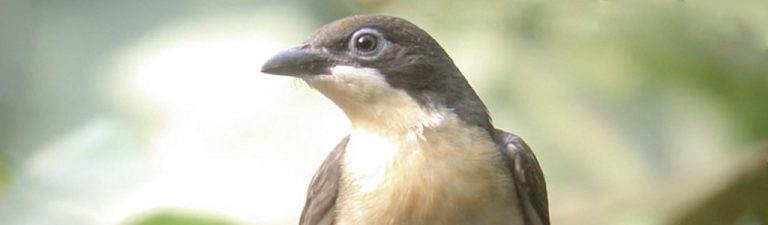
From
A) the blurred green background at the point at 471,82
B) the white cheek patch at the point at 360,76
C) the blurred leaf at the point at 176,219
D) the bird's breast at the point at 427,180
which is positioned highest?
the blurred green background at the point at 471,82

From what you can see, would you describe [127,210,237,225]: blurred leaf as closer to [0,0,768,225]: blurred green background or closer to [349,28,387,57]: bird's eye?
[0,0,768,225]: blurred green background

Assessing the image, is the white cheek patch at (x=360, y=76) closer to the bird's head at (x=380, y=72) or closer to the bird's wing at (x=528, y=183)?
the bird's head at (x=380, y=72)

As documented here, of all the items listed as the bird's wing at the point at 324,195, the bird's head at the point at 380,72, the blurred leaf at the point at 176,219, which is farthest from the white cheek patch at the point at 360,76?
the blurred leaf at the point at 176,219

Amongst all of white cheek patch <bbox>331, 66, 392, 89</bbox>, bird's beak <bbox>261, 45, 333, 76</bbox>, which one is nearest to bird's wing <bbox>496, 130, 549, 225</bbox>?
white cheek patch <bbox>331, 66, 392, 89</bbox>

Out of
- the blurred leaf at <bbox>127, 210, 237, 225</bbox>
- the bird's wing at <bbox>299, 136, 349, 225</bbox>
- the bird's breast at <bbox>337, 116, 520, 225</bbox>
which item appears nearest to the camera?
the bird's breast at <bbox>337, 116, 520, 225</bbox>

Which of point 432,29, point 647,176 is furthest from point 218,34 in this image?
point 647,176

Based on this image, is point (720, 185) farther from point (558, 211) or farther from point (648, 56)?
point (648, 56)

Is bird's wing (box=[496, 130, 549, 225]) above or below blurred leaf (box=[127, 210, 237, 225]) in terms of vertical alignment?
below
